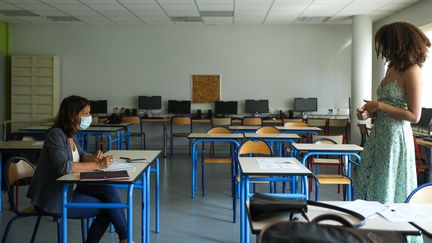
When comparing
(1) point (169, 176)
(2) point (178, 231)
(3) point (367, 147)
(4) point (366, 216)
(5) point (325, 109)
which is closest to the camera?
(4) point (366, 216)

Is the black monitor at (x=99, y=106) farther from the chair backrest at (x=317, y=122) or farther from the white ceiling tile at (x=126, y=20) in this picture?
the chair backrest at (x=317, y=122)

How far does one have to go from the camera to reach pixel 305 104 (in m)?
8.84

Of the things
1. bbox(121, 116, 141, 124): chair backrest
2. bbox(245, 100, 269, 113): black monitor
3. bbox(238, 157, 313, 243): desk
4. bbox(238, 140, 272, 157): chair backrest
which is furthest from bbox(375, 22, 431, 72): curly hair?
bbox(245, 100, 269, 113): black monitor

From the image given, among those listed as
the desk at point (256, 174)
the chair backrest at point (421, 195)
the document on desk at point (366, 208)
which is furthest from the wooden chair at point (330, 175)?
the document on desk at point (366, 208)

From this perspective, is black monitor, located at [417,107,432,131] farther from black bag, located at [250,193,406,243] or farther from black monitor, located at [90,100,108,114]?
black monitor, located at [90,100,108,114]

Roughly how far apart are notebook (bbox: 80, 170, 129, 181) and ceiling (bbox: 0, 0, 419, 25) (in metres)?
5.13

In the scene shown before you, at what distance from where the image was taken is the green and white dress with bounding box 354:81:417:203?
1.96 m

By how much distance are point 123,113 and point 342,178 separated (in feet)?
20.9

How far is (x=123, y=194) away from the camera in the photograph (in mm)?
4668

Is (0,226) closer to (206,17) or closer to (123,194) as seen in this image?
(123,194)

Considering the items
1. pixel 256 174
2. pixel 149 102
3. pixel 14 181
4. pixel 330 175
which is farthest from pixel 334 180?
pixel 149 102

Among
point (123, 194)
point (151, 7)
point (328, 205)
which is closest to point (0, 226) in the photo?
point (123, 194)

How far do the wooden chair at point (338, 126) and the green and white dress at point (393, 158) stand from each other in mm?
6216

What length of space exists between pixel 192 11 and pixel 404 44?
6.25 metres
